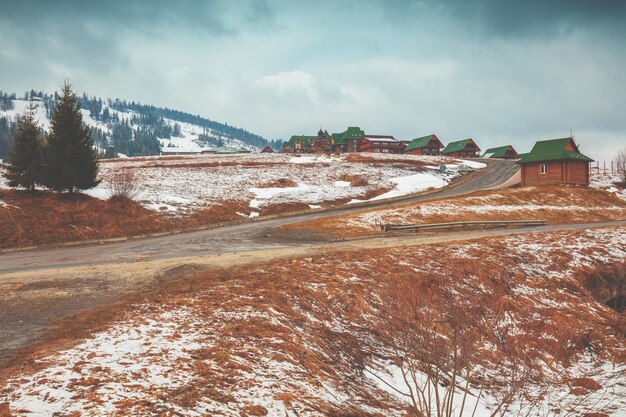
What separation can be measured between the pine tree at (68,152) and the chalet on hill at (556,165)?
48.6 metres

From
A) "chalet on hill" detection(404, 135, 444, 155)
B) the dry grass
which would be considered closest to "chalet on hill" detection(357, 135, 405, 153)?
"chalet on hill" detection(404, 135, 444, 155)

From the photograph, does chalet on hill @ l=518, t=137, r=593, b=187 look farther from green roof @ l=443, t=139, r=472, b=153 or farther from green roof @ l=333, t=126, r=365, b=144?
green roof @ l=333, t=126, r=365, b=144

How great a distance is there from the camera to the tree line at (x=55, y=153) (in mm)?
23656

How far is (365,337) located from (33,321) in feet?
23.3

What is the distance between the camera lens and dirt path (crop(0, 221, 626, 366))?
261 inches

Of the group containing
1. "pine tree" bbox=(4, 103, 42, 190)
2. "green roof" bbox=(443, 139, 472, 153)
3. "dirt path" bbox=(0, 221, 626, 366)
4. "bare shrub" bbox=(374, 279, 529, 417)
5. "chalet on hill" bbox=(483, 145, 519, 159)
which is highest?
"green roof" bbox=(443, 139, 472, 153)

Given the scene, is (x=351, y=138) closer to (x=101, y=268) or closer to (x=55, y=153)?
(x=55, y=153)

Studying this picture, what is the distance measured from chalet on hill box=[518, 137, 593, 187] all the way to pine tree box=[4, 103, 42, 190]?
5173 centimetres

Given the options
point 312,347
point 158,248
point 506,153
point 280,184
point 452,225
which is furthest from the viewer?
point 506,153

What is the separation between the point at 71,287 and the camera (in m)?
9.63

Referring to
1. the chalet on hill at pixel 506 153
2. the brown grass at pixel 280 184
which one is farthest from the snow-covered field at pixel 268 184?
the chalet on hill at pixel 506 153

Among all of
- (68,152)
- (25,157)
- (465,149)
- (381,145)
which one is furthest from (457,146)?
(25,157)

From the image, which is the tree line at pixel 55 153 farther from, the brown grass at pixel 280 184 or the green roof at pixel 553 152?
the green roof at pixel 553 152

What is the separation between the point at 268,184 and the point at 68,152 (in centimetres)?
2002
